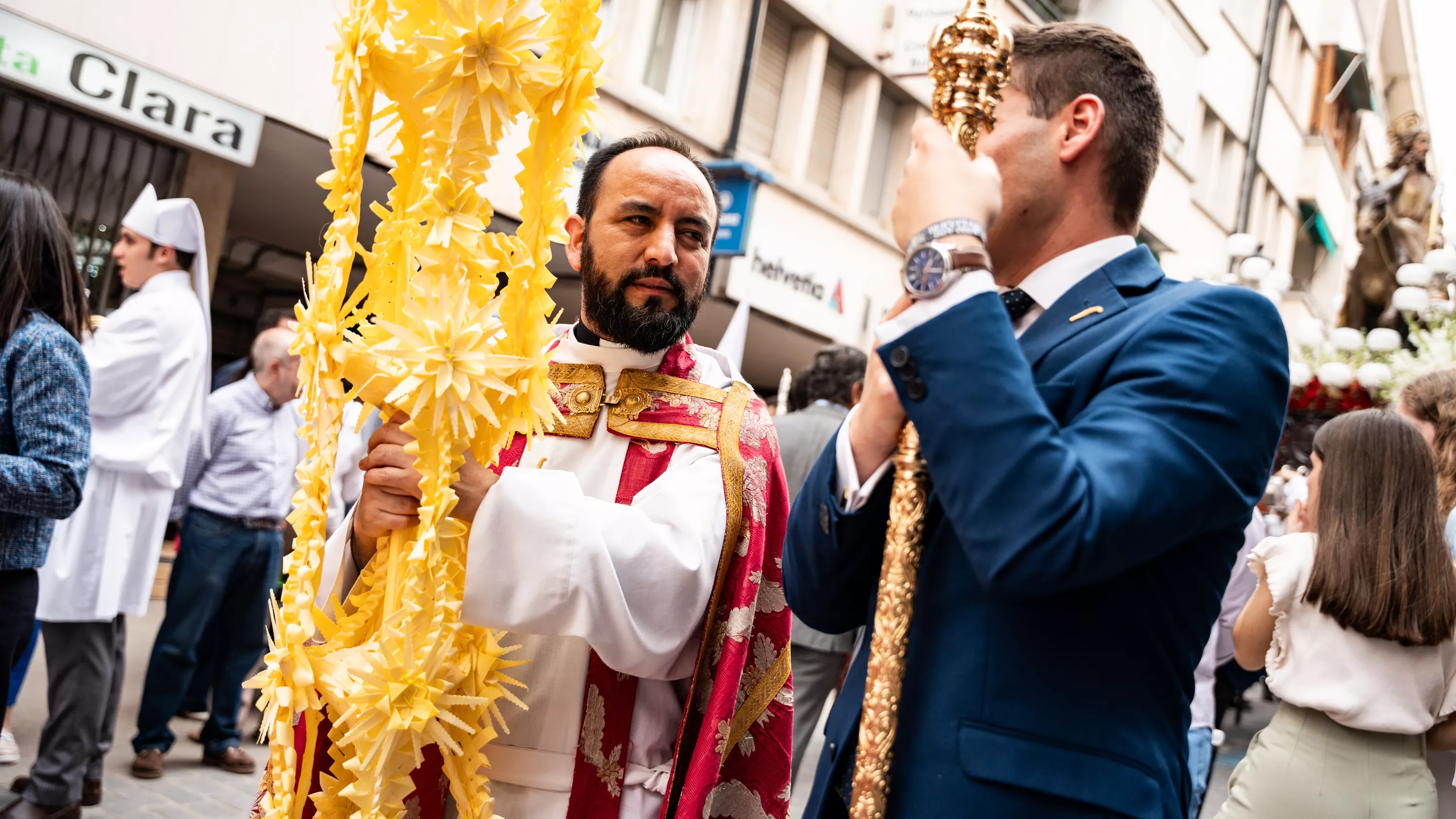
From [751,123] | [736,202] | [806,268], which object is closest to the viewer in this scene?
[736,202]

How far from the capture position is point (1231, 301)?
4.48ft

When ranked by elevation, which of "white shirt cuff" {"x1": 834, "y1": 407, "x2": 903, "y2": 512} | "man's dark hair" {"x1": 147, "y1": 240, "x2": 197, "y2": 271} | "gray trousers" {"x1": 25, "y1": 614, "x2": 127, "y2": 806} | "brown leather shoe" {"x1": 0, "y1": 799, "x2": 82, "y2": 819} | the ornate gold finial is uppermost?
"man's dark hair" {"x1": 147, "y1": 240, "x2": 197, "y2": 271}

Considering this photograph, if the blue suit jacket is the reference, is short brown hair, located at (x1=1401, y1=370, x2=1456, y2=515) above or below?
above

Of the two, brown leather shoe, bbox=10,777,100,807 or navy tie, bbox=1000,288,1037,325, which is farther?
Answer: brown leather shoe, bbox=10,777,100,807

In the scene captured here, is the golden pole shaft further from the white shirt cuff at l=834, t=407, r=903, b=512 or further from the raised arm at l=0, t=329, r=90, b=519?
the raised arm at l=0, t=329, r=90, b=519

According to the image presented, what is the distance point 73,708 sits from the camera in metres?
4.01

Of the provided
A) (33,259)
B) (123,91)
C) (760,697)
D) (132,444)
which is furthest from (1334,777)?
(123,91)

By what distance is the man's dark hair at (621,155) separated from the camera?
8.12 ft

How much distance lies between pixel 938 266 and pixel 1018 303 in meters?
0.35

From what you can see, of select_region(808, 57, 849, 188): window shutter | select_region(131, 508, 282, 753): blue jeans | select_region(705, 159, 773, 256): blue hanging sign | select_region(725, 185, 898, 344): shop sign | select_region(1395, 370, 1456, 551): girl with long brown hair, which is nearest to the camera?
select_region(1395, 370, 1456, 551): girl with long brown hair

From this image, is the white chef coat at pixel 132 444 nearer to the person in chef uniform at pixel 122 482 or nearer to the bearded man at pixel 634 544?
the person in chef uniform at pixel 122 482

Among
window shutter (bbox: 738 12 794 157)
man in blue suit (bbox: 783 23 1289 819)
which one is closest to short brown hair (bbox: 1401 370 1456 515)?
man in blue suit (bbox: 783 23 1289 819)

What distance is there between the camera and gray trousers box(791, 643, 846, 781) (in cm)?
523

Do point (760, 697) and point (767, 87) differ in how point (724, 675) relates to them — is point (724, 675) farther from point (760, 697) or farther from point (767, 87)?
point (767, 87)
